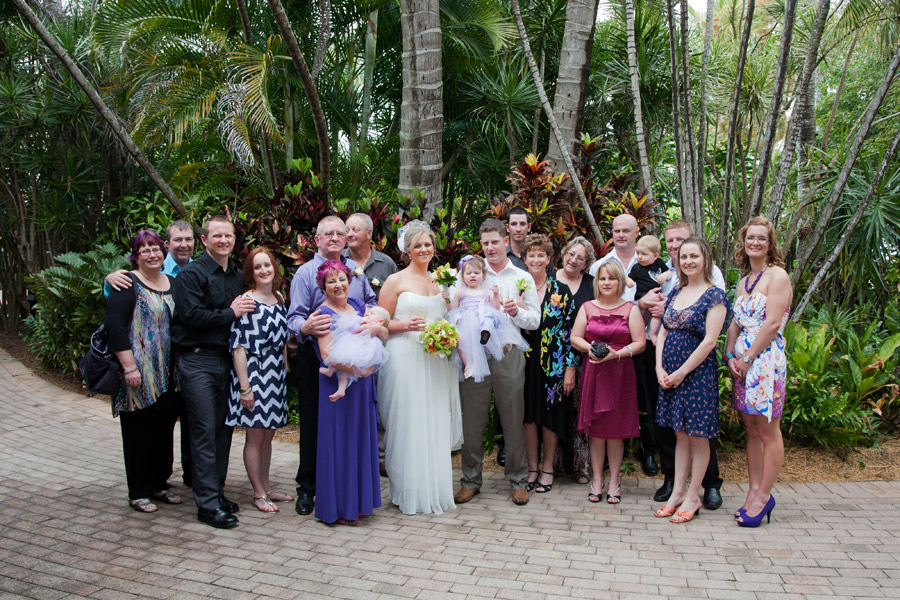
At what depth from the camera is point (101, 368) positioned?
15.4 feet

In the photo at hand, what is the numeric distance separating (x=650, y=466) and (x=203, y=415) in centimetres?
345

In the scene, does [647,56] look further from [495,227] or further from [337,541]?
[337,541]

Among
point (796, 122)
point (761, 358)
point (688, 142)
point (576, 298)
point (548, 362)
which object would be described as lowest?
point (548, 362)

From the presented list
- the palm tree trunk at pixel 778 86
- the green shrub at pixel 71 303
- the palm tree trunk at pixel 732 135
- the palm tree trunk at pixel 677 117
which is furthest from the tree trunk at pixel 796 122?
the green shrub at pixel 71 303

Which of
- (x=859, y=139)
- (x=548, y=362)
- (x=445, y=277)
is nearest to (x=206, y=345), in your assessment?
(x=445, y=277)

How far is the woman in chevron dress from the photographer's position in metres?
4.80

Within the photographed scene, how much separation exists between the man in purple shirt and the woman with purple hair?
87 cm

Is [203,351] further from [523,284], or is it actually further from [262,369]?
[523,284]

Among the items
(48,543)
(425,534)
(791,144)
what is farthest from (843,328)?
(48,543)

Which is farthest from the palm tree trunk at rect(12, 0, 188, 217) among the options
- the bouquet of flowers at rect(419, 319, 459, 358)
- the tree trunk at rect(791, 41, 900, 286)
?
the tree trunk at rect(791, 41, 900, 286)

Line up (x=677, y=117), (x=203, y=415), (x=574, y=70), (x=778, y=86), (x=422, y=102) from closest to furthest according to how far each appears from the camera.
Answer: (x=203, y=415)
(x=778, y=86)
(x=677, y=117)
(x=422, y=102)
(x=574, y=70)

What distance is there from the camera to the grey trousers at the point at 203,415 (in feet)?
15.3

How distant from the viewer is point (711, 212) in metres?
11.1

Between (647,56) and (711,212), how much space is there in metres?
2.59
